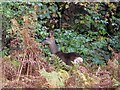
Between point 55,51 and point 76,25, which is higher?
point 76,25

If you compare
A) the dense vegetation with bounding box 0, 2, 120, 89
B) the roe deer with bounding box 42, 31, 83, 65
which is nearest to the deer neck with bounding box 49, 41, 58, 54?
the roe deer with bounding box 42, 31, 83, 65

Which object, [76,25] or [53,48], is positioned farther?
[76,25]

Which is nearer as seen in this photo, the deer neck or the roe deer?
the roe deer

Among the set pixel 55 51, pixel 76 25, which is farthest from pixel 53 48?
pixel 76 25

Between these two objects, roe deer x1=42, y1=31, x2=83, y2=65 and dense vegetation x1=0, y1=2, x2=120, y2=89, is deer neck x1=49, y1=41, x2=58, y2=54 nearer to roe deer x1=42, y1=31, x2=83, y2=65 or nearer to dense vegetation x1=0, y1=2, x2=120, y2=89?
roe deer x1=42, y1=31, x2=83, y2=65

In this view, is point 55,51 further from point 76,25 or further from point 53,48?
point 76,25

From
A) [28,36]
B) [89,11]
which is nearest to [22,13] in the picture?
[89,11]

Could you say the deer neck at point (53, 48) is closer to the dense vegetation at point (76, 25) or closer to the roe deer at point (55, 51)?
the roe deer at point (55, 51)

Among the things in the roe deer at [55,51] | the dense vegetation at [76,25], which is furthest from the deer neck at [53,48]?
the dense vegetation at [76,25]

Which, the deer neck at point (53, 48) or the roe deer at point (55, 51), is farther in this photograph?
the deer neck at point (53, 48)

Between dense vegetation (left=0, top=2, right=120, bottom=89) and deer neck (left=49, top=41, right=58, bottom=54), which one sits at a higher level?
dense vegetation (left=0, top=2, right=120, bottom=89)

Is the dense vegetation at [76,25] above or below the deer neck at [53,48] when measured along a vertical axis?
above

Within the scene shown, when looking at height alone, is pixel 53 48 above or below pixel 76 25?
below

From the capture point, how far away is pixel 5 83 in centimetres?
208
